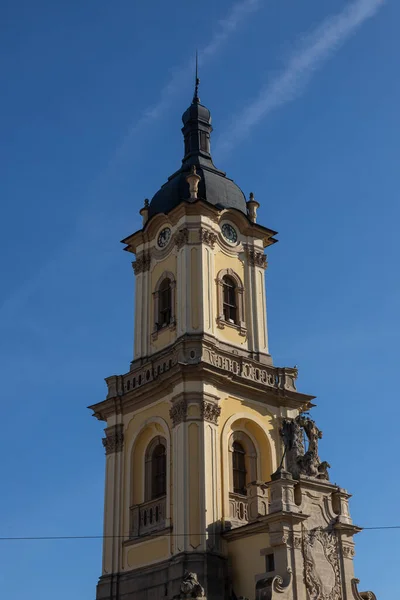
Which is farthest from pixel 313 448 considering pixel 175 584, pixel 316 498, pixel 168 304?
pixel 168 304

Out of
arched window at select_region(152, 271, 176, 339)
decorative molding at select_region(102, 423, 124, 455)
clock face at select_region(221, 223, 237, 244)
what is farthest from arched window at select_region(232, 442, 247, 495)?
clock face at select_region(221, 223, 237, 244)

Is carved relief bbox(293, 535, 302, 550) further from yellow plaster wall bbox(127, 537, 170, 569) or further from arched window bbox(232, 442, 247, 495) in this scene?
yellow plaster wall bbox(127, 537, 170, 569)

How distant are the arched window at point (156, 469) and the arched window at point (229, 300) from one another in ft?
18.9

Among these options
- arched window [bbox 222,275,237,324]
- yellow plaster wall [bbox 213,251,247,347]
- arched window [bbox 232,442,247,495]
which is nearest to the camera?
arched window [bbox 232,442,247,495]

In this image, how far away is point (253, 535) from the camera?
3012 centimetres

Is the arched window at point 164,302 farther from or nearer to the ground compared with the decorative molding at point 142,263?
nearer to the ground

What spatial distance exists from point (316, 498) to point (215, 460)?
372cm

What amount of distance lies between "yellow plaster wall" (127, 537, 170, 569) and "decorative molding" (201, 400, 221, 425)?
4.37 metres

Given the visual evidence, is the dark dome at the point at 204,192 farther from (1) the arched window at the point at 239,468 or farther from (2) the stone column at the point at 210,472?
(1) the arched window at the point at 239,468

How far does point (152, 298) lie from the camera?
38031mm

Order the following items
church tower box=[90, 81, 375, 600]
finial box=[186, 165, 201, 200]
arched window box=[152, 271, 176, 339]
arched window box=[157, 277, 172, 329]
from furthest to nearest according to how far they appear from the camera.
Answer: finial box=[186, 165, 201, 200]
arched window box=[157, 277, 172, 329]
arched window box=[152, 271, 176, 339]
church tower box=[90, 81, 375, 600]

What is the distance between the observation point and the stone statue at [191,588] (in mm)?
27906

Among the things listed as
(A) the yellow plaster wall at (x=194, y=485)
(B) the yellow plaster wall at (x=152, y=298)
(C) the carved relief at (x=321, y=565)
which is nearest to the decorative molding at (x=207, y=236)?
(B) the yellow plaster wall at (x=152, y=298)

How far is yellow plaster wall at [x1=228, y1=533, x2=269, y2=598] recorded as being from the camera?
2972cm
